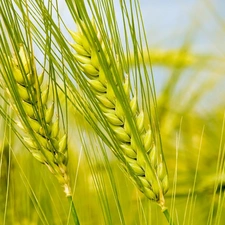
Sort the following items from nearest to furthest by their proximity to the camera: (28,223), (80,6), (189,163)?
(80,6)
(28,223)
(189,163)

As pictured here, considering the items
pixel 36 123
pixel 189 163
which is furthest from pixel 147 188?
pixel 189 163

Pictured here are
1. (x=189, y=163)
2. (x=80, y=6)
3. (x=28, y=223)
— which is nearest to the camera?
(x=80, y=6)

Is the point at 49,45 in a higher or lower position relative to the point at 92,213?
higher

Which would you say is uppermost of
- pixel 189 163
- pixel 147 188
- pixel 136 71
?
pixel 136 71

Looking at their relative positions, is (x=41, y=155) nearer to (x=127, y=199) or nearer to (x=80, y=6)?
(x=80, y=6)
